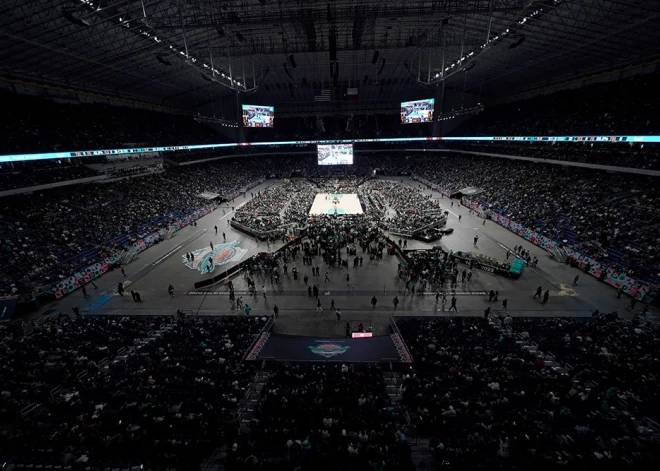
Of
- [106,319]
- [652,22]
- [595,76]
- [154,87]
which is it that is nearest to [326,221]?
[106,319]

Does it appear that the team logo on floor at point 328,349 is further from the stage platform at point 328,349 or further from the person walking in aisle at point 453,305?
the person walking in aisle at point 453,305

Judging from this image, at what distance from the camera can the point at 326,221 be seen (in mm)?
33281

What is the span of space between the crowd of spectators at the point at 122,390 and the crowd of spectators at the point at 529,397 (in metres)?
6.61

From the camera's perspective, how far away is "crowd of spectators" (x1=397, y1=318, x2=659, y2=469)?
25.1ft

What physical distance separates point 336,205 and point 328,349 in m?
31.8

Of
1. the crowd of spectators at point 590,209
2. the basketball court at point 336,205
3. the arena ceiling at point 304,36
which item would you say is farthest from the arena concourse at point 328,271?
the basketball court at point 336,205

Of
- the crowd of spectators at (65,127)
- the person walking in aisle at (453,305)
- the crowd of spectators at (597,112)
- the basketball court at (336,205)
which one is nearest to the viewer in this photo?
the person walking in aisle at (453,305)

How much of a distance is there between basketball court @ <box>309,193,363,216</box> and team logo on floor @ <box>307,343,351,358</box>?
25.9 metres

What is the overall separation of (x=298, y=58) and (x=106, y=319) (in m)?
36.5

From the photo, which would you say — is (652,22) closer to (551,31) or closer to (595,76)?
(551,31)

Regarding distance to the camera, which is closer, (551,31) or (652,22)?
(652,22)

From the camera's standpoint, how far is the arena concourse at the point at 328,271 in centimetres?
869

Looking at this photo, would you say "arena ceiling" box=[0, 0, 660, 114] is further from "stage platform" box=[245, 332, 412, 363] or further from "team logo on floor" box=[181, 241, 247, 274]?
"stage platform" box=[245, 332, 412, 363]

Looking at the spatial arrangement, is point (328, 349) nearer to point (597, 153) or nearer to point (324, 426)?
point (324, 426)
